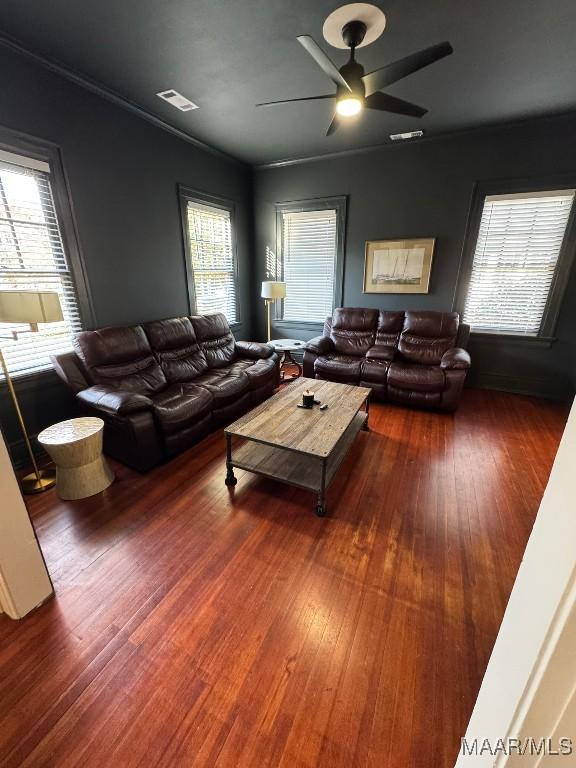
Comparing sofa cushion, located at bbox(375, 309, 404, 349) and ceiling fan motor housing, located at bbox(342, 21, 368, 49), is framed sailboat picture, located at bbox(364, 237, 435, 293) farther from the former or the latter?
ceiling fan motor housing, located at bbox(342, 21, 368, 49)

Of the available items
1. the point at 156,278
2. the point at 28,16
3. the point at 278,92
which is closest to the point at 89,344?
the point at 156,278

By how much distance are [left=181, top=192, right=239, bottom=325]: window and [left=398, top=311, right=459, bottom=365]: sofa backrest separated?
8.43 ft

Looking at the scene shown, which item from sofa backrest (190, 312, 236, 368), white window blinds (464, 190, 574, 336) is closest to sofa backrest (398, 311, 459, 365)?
white window blinds (464, 190, 574, 336)

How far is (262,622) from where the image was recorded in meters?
1.44

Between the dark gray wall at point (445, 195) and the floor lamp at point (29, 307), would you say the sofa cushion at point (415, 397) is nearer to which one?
the dark gray wall at point (445, 195)

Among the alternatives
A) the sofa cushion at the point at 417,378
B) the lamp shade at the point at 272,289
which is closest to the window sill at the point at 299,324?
the lamp shade at the point at 272,289

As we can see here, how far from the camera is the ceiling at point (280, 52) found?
6.34 feet

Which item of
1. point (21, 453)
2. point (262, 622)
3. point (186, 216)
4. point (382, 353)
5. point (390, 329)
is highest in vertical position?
point (186, 216)

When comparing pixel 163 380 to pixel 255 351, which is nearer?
pixel 163 380

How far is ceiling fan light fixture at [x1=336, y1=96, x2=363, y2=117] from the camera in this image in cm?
204

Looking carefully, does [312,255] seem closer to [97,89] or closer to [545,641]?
[97,89]

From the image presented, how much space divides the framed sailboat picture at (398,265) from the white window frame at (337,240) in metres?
0.39

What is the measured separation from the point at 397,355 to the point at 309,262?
1.97 m

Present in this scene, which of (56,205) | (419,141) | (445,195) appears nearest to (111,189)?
(56,205)
